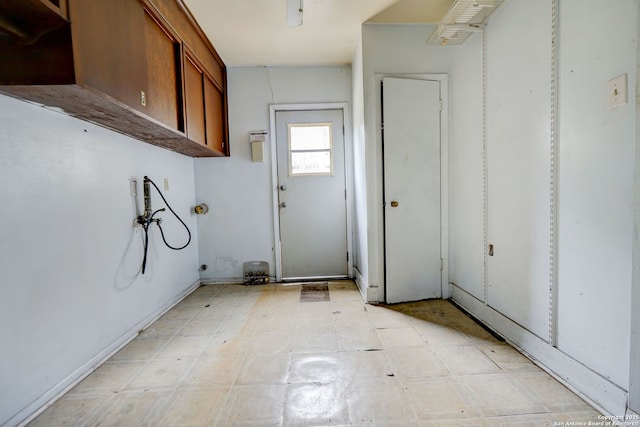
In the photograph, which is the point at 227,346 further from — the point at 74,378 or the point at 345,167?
the point at 345,167

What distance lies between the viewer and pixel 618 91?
1.25 metres

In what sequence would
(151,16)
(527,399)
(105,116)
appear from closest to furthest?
(527,399)
(105,116)
(151,16)

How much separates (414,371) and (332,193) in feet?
7.19

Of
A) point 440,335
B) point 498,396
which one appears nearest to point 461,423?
point 498,396

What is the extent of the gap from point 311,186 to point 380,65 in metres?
1.46

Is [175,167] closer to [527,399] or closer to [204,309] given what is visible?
[204,309]

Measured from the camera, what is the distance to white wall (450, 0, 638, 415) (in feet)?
4.17

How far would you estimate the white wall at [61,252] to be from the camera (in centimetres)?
137

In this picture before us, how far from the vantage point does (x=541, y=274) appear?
5.64 ft

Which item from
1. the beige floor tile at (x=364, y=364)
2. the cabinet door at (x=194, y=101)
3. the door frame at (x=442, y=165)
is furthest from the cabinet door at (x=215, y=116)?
the beige floor tile at (x=364, y=364)

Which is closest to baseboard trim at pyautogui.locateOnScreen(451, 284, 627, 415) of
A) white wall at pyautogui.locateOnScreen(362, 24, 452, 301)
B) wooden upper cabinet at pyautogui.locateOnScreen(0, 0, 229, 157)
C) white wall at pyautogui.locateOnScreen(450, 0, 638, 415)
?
white wall at pyautogui.locateOnScreen(450, 0, 638, 415)

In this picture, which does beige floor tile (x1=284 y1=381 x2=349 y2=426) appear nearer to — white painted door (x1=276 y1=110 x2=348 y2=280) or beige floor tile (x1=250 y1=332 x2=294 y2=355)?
beige floor tile (x1=250 y1=332 x2=294 y2=355)

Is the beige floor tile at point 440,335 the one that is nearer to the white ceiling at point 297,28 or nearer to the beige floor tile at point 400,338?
the beige floor tile at point 400,338

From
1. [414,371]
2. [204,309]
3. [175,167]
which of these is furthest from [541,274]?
[175,167]
